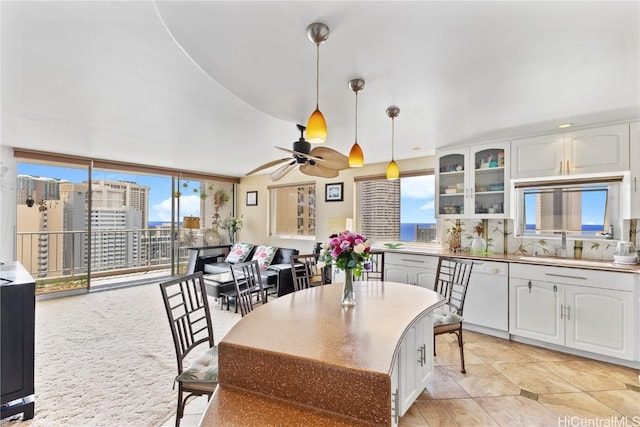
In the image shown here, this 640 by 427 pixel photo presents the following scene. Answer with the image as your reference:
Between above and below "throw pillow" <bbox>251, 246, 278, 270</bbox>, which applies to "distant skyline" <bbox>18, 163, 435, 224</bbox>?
above

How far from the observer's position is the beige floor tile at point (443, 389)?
2234mm

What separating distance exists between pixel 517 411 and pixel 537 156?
264cm

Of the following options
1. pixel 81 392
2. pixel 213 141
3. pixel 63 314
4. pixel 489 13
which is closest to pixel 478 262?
pixel 489 13

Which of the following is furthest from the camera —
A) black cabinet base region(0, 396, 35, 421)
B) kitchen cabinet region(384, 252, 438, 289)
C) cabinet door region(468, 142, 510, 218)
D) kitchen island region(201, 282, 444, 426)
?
kitchen cabinet region(384, 252, 438, 289)

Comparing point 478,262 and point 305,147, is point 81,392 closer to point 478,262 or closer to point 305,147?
point 305,147

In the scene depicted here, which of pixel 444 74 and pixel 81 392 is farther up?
pixel 444 74

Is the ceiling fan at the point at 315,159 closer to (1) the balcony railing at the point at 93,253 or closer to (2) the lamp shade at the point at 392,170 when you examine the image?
(2) the lamp shade at the point at 392,170

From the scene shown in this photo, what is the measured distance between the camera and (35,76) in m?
2.17

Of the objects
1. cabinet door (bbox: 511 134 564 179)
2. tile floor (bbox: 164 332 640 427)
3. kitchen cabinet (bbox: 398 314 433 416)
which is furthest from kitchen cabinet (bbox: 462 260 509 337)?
kitchen cabinet (bbox: 398 314 433 416)

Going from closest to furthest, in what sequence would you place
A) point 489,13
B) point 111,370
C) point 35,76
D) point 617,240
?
1. point 489,13
2. point 35,76
3. point 111,370
4. point 617,240

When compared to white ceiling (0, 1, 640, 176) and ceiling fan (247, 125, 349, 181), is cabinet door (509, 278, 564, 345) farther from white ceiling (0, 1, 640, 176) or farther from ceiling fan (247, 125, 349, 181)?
ceiling fan (247, 125, 349, 181)

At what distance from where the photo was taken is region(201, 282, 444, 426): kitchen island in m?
0.88

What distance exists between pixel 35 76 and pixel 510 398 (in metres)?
4.32

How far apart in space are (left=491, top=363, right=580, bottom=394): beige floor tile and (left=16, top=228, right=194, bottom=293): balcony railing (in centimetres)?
606
